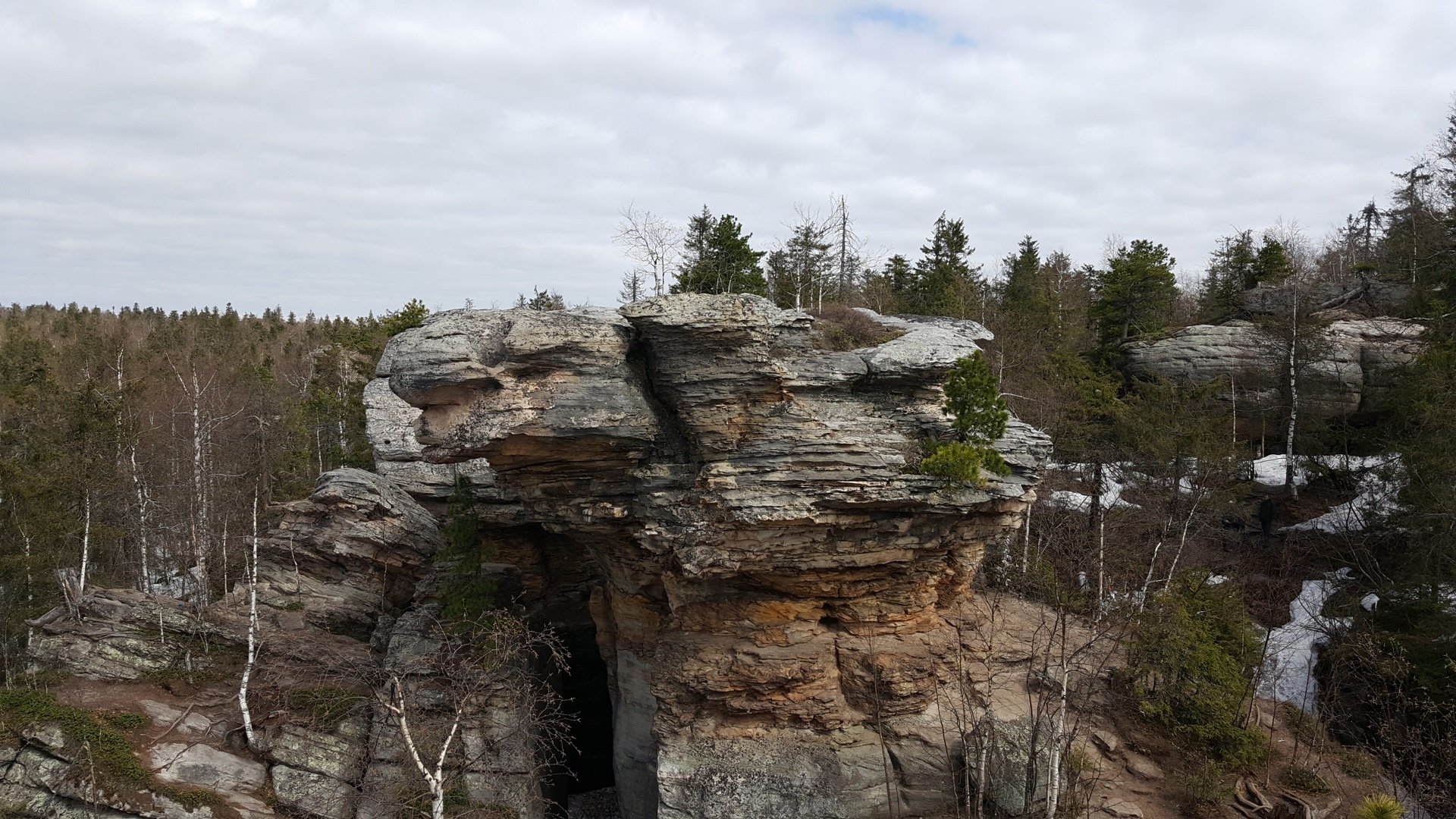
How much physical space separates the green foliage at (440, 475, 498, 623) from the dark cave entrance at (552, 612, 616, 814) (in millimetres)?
3969

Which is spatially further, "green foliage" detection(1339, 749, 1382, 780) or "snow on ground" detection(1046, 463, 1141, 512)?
"snow on ground" detection(1046, 463, 1141, 512)

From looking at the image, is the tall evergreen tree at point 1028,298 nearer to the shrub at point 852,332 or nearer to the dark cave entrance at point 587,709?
the shrub at point 852,332

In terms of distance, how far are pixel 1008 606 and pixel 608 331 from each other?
13.3m

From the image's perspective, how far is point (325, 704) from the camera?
1739 cm

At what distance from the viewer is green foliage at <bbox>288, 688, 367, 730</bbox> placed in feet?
56.6

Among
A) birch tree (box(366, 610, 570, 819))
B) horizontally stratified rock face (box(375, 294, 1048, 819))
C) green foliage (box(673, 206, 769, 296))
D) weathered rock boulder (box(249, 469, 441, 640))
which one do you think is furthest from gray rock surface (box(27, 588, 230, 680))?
green foliage (box(673, 206, 769, 296))

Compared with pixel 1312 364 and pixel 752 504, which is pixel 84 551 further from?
pixel 1312 364

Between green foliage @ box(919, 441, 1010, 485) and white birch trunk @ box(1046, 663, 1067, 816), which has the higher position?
green foliage @ box(919, 441, 1010, 485)

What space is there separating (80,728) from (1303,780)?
84.4ft

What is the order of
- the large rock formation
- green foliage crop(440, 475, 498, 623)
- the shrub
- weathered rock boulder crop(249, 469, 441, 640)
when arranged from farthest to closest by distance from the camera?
weathered rock boulder crop(249, 469, 441, 640), the shrub, green foliage crop(440, 475, 498, 623), the large rock formation

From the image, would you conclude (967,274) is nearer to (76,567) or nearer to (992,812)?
(992,812)

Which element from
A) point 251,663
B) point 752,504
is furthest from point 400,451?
point 752,504

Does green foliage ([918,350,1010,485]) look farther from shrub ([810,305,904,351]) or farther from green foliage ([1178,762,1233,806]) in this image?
green foliage ([1178,762,1233,806])

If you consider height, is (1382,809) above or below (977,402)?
below
